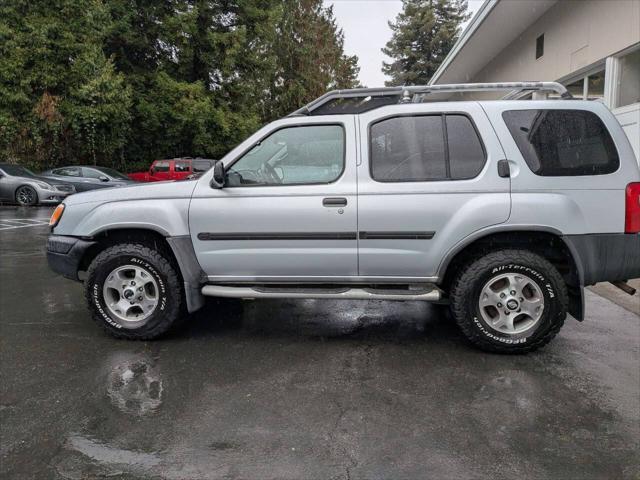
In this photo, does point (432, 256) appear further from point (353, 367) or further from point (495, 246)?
point (353, 367)

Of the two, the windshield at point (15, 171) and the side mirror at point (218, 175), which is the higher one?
the windshield at point (15, 171)

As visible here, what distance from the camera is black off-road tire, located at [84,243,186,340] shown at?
4.17 metres

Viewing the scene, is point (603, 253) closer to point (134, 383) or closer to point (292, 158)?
point (292, 158)

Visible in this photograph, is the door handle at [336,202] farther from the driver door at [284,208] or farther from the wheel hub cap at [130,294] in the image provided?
the wheel hub cap at [130,294]

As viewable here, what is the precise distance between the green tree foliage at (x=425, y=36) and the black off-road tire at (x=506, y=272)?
46.7 metres

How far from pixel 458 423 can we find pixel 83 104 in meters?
21.2

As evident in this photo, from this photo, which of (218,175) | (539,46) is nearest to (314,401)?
(218,175)

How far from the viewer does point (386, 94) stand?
164 inches

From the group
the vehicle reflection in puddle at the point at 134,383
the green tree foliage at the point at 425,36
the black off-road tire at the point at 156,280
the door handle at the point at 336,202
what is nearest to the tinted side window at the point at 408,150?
the door handle at the point at 336,202

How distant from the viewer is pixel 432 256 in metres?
3.93

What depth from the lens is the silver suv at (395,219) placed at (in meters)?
3.78

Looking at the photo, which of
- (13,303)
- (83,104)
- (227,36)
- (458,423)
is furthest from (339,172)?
(227,36)

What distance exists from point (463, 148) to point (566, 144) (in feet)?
2.50

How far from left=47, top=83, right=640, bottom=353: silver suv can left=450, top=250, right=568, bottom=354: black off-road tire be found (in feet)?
0.03
